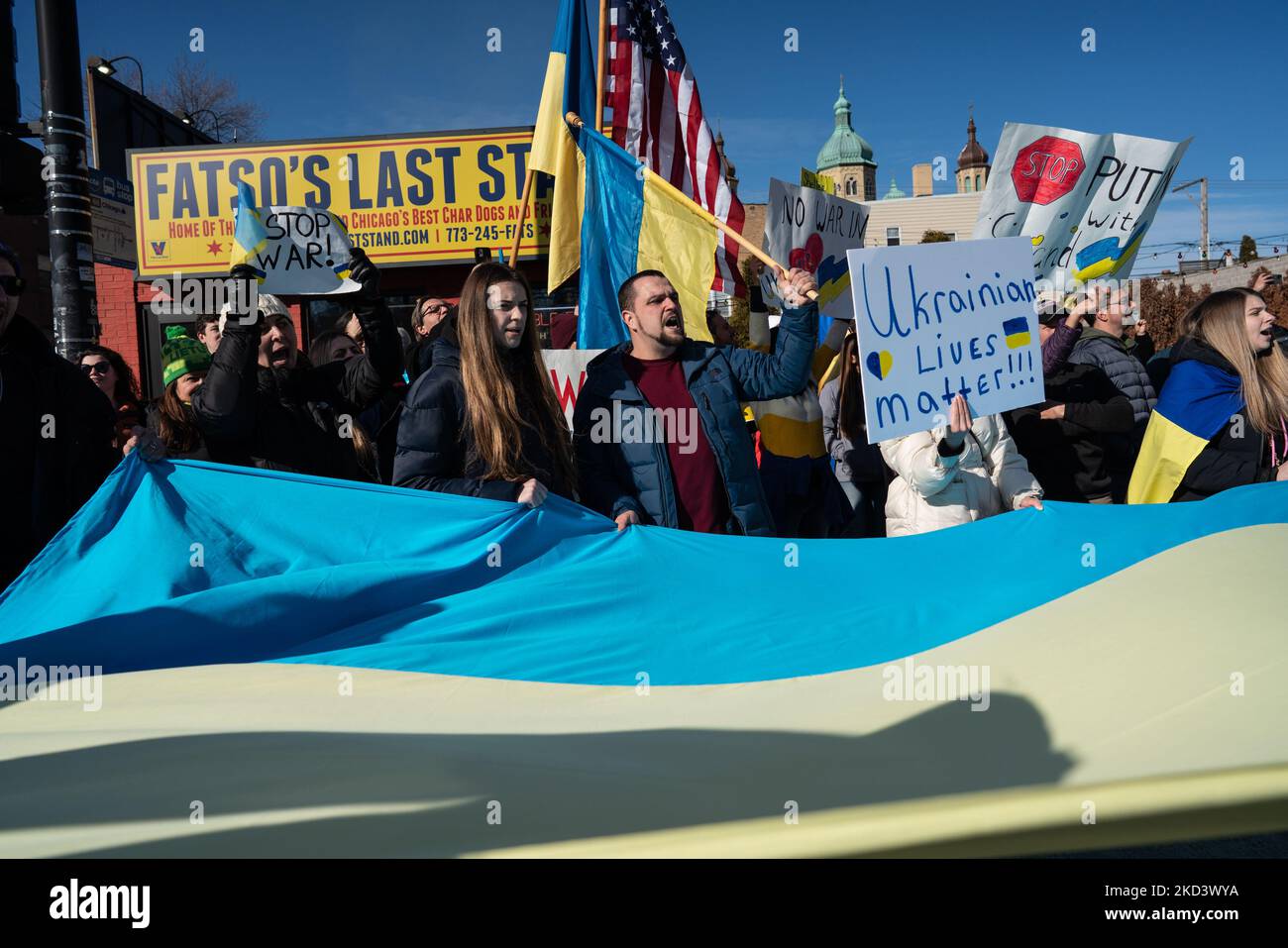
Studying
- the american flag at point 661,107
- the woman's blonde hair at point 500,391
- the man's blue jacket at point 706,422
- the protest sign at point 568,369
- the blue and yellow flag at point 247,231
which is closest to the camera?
the woman's blonde hair at point 500,391

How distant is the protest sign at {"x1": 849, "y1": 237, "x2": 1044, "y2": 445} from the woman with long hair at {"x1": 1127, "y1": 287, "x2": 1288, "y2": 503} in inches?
37.9

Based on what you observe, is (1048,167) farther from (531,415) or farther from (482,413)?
(482,413)

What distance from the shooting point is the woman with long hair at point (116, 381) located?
4297 millimetres

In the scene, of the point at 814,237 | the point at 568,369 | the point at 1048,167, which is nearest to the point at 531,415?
the point at 568,369

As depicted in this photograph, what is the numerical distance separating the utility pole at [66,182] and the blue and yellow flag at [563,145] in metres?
2.56

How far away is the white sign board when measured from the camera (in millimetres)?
4535

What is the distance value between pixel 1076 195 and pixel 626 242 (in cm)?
263

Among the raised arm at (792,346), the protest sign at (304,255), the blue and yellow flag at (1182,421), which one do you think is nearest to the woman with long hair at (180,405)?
the protest sign at (304,255)

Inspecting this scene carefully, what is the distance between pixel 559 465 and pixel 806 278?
1.16 metres

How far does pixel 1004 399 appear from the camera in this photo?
358 centimetres

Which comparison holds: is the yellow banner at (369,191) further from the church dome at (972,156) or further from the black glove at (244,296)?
the church dome at (972,156)

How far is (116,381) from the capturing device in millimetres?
4398
